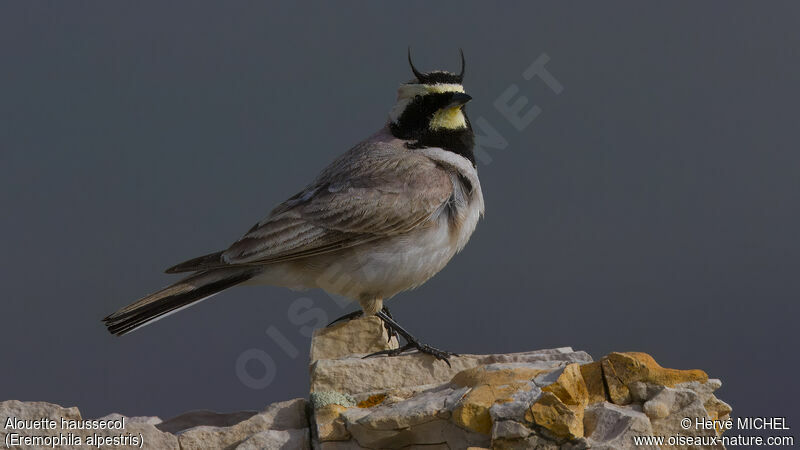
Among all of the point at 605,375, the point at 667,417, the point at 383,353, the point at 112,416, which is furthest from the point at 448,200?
the point at 112,416

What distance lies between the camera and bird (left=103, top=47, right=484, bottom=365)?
9.82 m

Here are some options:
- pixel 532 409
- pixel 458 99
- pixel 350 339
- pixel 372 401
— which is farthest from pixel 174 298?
pixel 532 409

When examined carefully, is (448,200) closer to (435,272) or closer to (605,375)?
(435,272)

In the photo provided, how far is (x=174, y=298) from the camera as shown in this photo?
9.62 m

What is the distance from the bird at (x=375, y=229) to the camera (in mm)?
9820

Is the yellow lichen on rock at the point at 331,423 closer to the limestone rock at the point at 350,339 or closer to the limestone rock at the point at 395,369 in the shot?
the limestone rock at the point at 395,369

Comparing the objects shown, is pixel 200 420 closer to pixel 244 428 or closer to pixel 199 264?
pixel 244 428

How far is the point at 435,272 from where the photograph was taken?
33.6ft

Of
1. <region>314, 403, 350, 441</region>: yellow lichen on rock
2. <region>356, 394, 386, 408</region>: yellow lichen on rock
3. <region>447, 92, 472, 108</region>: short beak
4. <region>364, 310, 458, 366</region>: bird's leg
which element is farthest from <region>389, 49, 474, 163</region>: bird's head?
<region>314, 403, 350, 441</region>: yellow lichen on rock

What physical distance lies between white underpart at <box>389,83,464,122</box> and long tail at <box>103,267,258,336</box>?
7.91ft

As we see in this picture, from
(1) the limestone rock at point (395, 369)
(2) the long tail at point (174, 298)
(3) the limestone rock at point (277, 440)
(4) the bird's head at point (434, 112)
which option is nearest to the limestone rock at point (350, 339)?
(1) the limestone rock at point (395, 369)

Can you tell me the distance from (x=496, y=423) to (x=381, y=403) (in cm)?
184

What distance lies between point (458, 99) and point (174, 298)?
11.9ft

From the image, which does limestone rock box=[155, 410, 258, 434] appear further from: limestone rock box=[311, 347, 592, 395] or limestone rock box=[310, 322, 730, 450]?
limestone rock box=[310, 322, 730, 450]
